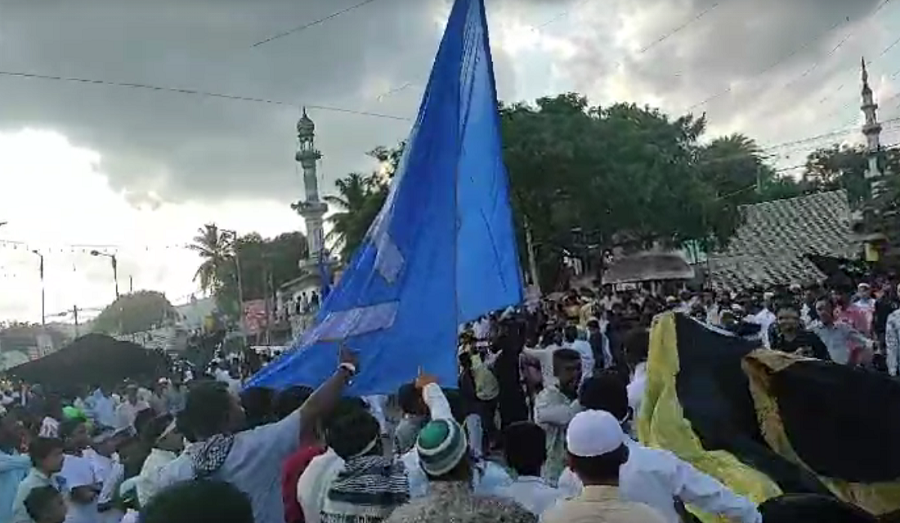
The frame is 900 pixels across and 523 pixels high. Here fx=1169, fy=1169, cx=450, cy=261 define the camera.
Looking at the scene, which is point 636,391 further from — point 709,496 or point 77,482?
point 77,482

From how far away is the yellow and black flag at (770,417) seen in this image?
502 centimetres

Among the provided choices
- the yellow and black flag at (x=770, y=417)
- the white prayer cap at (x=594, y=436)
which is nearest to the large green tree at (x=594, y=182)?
the yellow and black flag at (x=770, y=417)

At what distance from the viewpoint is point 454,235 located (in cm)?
632

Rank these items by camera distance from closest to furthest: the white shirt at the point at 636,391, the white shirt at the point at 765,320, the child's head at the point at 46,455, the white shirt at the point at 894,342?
the white shirt at the point at 636,391
the child's head at the point at 46,455
the white shirt at the point at 894,342
the white shirt at the point at 765,320

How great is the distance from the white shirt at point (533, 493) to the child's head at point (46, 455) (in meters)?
3.16

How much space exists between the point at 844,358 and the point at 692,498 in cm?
790

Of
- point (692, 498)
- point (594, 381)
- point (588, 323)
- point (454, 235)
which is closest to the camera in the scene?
point (692, 498)

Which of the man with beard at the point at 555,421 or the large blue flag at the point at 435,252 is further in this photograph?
the man with beard at the point at 555,421

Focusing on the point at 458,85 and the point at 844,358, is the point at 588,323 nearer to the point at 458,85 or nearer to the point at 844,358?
the point at 844,358

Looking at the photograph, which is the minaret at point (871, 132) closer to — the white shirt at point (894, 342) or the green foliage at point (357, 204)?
the green foliage at point (357, 204)

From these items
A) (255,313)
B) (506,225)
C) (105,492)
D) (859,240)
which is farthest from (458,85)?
(255,313)

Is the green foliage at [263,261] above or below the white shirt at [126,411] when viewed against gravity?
above

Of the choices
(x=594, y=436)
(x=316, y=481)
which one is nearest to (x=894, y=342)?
(x=316, y=481)

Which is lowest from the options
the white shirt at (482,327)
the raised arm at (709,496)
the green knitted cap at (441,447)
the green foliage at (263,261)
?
the raised arm at (709,496)
